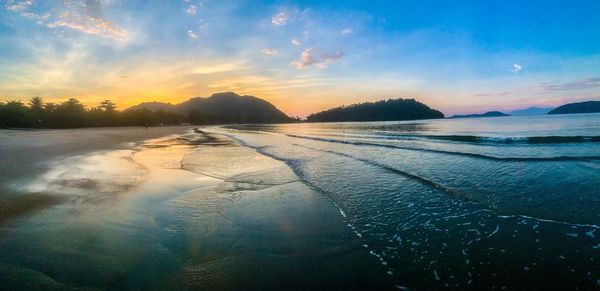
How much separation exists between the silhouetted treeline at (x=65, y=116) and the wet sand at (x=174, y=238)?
291ft

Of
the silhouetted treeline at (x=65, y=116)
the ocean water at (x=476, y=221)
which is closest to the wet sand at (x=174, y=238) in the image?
the ocean water at (x=476, y=221)

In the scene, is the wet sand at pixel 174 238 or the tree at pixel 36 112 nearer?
the wet sand at pixel 174 238

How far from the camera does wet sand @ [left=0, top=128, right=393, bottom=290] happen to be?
14.3ft

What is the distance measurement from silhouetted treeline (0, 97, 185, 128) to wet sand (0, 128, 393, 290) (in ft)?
291

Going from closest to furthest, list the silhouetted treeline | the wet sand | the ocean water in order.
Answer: the wet sand, the ocean water, the silhouetted treeline

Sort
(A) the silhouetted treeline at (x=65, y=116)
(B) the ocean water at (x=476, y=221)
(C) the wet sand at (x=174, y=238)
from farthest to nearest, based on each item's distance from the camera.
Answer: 1. (A) the silhouetted treeline at (x=65, y=116)
2. (B) the ocean water at (x=476, y=221)
3. (C) the wet sand at (x=174, y=238)

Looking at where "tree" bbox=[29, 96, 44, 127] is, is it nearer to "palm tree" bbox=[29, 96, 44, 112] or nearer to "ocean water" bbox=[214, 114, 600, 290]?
"palm tree" bbox=[29, 96, 44, 112]

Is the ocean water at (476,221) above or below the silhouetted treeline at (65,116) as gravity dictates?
below

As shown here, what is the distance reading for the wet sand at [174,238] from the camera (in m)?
4.36

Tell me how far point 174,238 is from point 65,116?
113 metres

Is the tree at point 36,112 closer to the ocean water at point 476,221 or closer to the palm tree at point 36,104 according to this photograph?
the palm tree at point 36,104

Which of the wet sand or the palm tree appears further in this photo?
the palm tree

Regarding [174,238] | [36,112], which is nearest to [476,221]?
[174,238]

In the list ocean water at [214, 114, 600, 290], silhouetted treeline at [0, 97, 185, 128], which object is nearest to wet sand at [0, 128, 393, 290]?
ocean water at [214, 114, 600, 290]
